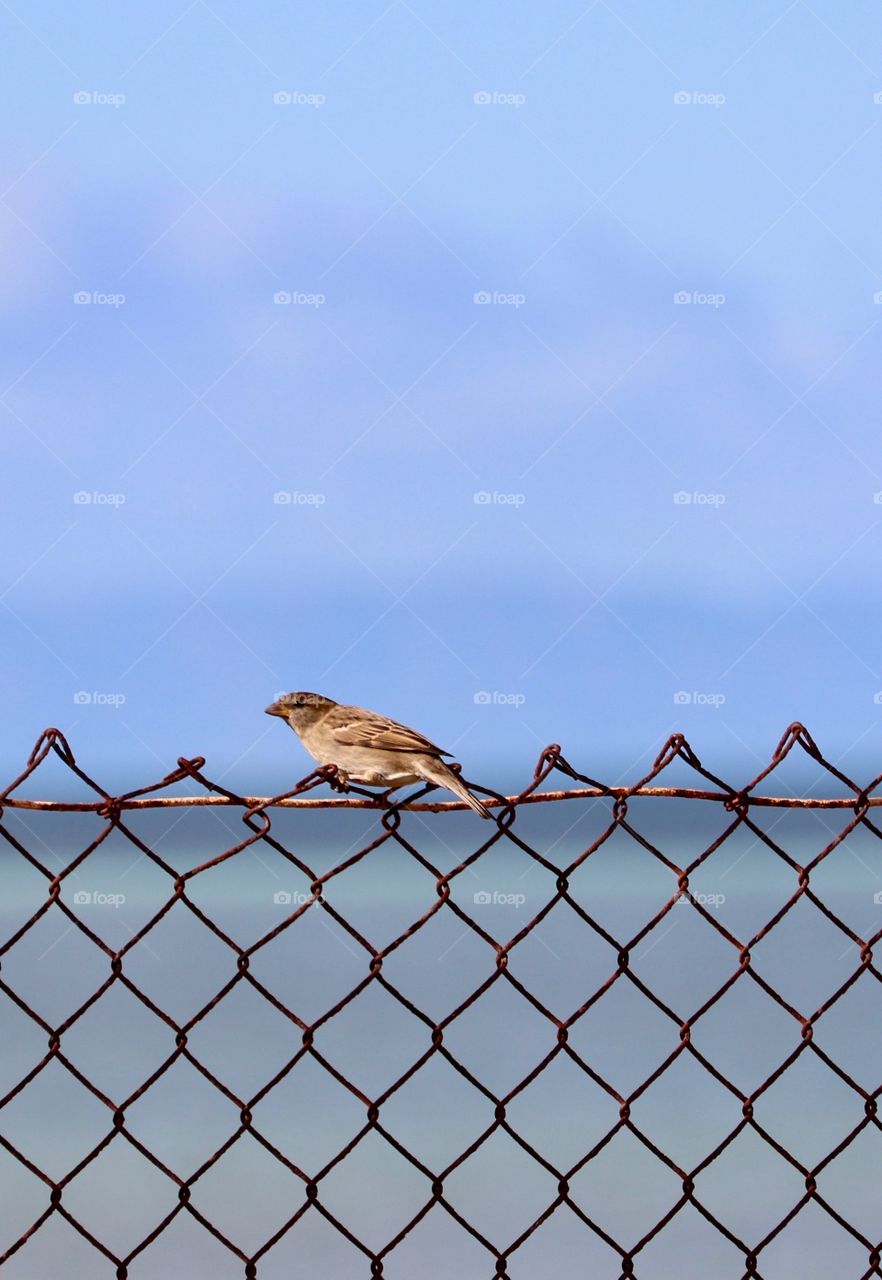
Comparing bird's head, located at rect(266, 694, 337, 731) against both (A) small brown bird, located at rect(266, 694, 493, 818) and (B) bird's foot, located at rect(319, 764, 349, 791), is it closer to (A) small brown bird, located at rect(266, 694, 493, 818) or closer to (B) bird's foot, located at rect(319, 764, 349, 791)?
(A) small brown bird, located at rect(266, 694, 493, 818)

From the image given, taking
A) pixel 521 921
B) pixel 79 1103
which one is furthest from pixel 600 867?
pixel 79 1103

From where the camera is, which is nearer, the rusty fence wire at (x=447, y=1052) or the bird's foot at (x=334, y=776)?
the rusty fence wire at (x=447, y=1052)

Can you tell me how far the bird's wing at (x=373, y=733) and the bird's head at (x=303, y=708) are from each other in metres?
0.07

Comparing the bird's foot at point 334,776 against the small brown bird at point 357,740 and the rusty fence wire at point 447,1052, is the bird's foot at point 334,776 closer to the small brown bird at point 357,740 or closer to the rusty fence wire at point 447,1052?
the rusty fence wire at point 447,1052

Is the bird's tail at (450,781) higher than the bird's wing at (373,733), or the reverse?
the bird's wing at (373,733)

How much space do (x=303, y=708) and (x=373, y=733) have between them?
243 millimetres

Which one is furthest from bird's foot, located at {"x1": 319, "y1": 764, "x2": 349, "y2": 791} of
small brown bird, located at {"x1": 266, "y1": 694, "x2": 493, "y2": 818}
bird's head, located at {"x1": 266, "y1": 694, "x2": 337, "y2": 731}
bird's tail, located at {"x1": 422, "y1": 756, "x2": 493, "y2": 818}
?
bird's head, located at {"x1": 266, "y1": 694, "x2": 337, "y2": 731}

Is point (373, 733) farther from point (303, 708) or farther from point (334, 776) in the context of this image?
point (334, 776)

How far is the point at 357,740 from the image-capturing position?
3564 millimetres

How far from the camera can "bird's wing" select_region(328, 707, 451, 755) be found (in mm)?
3403

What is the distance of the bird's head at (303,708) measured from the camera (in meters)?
3.63

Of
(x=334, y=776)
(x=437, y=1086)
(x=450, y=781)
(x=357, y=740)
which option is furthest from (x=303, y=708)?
(x=437, y=1086)

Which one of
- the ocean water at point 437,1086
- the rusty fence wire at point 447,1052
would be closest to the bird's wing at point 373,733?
the rusty fence wire at point 447,1052

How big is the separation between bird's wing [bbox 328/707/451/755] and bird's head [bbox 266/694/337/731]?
67 millimetres
